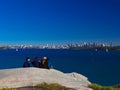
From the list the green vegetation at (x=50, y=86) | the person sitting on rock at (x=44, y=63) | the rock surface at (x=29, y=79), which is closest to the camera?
the green vegetation at (x=50, y=86)

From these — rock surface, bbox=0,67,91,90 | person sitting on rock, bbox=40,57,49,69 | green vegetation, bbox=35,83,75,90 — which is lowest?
green vegetation, bbox=35,83,75,90

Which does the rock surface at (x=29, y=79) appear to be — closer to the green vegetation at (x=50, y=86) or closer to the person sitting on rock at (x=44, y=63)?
the green vegetation at (x=50, y=86)

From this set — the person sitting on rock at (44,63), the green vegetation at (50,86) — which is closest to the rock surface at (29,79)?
the green vegetation at (50,86)

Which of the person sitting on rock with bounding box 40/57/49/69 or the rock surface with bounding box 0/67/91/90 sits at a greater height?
the person sitting on rock with bounding box 40/57/49/69

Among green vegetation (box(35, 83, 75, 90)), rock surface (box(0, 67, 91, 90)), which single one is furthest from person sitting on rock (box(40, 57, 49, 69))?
green vegetation (box(35, 83, 75, 90))

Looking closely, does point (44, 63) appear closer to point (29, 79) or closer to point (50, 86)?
point (29, 79)

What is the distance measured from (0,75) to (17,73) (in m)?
1.62

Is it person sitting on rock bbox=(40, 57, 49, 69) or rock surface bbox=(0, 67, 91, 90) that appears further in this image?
person sitting on rock bbox=(40, 57, 49, 69)

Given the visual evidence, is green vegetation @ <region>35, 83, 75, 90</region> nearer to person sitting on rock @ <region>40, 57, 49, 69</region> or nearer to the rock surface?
the rock surface

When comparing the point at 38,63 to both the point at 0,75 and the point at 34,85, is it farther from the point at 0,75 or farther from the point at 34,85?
the point at 34,85

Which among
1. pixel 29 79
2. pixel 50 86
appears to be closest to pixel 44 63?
pixel 29 79

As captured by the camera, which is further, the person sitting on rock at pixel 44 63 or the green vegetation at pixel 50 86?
the person sitting on rock at pixel 44 63

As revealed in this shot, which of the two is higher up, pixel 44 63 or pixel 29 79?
pixel 44 63

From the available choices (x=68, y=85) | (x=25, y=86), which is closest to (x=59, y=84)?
(x=68, y=85)
